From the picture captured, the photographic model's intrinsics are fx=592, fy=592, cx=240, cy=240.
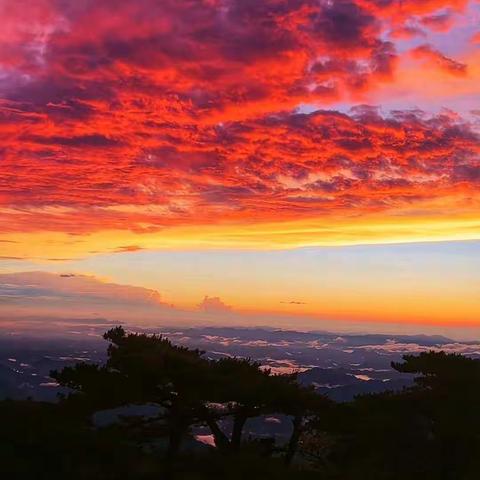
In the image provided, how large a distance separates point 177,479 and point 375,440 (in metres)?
12.4

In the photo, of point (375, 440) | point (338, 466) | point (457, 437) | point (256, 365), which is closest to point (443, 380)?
point (457, 437)

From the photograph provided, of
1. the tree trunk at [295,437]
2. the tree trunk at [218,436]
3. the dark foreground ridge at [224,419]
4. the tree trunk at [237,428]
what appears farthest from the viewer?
the tree trunk at [295,437]

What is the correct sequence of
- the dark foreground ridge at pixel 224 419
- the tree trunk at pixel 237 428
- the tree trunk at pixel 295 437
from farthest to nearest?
1. the tree trunk at pixel 295 437
2. the tree trunk at pixel 237 428
3. the dark foreground ridge at pixel 224 419

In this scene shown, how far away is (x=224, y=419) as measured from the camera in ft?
91.8

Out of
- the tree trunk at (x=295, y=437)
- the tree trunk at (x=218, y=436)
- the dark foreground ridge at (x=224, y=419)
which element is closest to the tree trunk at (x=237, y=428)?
the dark foreground ridge at (x=224, y=419)

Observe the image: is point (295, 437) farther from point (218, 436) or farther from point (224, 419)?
point (218, 436)

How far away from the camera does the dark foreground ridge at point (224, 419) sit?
22.8 meters

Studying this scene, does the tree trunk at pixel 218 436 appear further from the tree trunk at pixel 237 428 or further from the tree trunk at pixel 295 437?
the tree trunk at pixel 295 437

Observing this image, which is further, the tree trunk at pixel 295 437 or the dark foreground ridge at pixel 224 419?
the tree trunk at pixel 295 437

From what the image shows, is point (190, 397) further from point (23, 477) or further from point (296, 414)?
point (23, 477)

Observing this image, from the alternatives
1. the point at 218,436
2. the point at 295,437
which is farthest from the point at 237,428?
the point at 295,437

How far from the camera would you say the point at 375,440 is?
30188mm

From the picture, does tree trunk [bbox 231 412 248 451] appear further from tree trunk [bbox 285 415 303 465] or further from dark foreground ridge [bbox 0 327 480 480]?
tree trunk [bbox 285 415 303 465]

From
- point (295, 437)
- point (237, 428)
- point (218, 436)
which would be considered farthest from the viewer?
point (295, 437)
